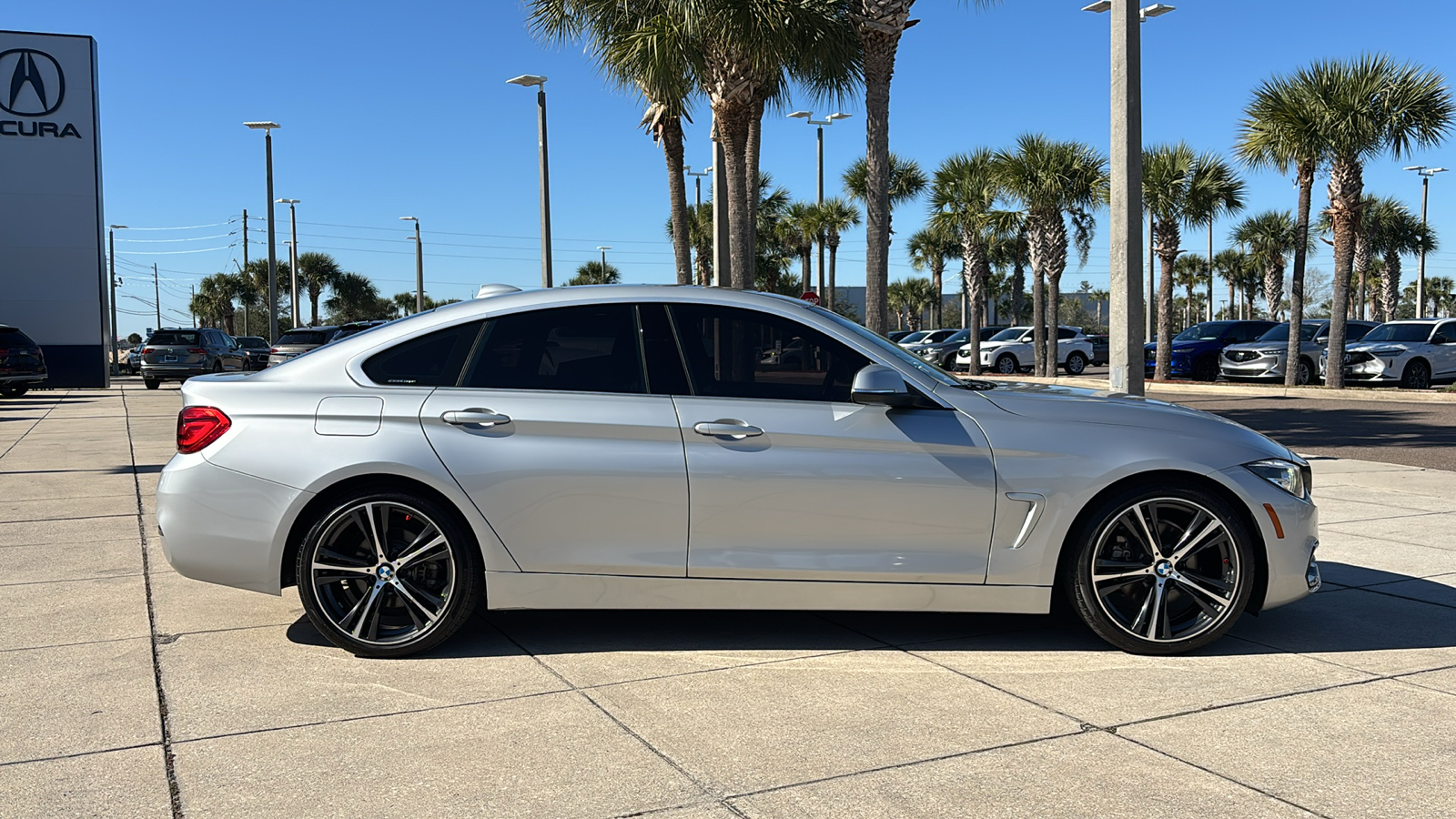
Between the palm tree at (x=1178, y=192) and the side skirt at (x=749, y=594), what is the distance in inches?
1123

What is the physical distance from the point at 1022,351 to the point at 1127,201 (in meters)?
26.0

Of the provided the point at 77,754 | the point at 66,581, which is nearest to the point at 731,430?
the point at 77,754

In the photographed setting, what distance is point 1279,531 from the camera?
4.81 metres

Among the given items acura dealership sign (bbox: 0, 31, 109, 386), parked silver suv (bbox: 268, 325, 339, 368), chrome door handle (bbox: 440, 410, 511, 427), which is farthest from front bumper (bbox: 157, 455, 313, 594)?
acura dealership sign (bbox: 0, 31, 109, 386)

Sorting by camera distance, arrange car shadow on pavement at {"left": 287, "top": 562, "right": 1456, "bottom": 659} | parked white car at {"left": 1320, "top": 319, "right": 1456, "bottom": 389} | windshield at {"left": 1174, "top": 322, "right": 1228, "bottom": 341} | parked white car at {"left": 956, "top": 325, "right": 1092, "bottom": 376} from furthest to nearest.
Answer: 1. parked white car at {"left": 956, "top": 325, "right": 1092, "bottom": 376}
2. windshield at {"left": 1174, "top": 322, "right": 1228, "bottom": 341}
3. parked white car at {"left": 1320, "top": 319, "right": 1456, "bottom": 389}
4. car shadow on pavement at {"left": 287, "top": 562, "right": 1456, "bottom": 659}

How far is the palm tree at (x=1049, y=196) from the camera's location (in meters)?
32.2

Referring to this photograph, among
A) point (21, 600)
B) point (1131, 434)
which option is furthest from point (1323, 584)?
point (21, 600)

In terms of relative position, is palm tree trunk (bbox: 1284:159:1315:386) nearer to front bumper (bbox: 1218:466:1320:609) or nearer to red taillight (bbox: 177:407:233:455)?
front bumper (bbox: 1218:466:1320:609)

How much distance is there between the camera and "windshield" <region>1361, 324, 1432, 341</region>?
944 inches

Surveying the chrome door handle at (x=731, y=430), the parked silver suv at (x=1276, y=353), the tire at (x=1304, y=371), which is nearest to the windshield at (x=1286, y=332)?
the parked silver suv at (x=1276, y=353)

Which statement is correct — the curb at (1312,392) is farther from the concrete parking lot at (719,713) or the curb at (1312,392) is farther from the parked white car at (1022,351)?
the concrete parking lot at (719,713)

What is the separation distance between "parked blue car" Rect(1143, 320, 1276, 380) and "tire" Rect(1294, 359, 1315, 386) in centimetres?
241

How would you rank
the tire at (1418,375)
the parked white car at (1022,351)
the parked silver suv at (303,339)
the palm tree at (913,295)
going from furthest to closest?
the palm tree at (913,295), the parked white car at (1022,351), the parked silver suv at (303,339), the tire at (1418,375)

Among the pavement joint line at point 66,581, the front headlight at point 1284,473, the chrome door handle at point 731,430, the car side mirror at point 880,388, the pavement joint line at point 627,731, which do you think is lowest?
the pavement joint line at point 627,731
